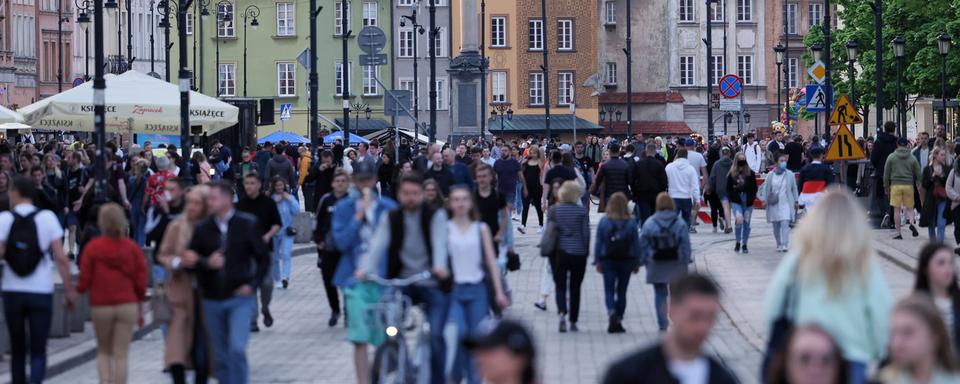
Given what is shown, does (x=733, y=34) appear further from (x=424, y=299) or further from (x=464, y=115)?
(x=424, y=299)

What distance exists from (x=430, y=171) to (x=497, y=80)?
69.7 metres

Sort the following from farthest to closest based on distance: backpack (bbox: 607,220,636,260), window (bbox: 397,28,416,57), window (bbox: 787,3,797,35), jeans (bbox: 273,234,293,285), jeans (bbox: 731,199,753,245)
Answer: window (bbox: 787,3,797,35) < window (bbox: 397,28,416,57) < jeans (bbox: 731,199,753,245) < jeans (bbox: 273,234,293,285) < backpack (bbox: 607,220,636,260)

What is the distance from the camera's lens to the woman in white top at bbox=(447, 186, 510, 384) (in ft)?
44.3

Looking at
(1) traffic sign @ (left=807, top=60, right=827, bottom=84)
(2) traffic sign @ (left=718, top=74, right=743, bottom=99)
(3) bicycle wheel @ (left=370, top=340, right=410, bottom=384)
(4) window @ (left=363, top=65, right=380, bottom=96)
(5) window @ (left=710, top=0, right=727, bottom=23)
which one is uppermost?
(5) window @ (left=710, top=0, right=727, bottom=23)

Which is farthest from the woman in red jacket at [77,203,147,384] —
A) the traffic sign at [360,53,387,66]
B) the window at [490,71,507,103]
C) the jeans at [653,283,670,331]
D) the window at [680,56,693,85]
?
the window at [680,56,693,85]

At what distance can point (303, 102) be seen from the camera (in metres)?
97.8

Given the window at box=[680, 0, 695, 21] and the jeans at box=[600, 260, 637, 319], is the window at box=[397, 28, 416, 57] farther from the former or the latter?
the jeans at box=[600, 260, 637, 319]

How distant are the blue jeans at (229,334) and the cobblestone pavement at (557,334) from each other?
2430 mm

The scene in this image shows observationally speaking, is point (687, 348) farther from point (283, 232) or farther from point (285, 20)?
point (285, 20)

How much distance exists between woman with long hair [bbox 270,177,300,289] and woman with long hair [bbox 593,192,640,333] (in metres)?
4.06

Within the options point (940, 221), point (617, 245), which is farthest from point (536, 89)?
point (617, 245)

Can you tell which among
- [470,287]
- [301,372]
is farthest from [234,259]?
[301,372]

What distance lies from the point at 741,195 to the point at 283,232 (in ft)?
31.6

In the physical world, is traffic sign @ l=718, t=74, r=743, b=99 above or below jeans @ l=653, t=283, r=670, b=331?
above
